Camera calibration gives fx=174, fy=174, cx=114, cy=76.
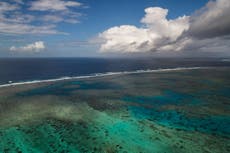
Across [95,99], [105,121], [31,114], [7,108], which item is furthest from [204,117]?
[7,108]

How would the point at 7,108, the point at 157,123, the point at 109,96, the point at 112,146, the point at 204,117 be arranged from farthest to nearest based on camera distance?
1. the point at 109,96
2. the point at 7,108
3. the point at 204,117
4. the point at 157,123
5. the point at 112,146

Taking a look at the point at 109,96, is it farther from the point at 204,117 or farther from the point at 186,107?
the point at 204,117

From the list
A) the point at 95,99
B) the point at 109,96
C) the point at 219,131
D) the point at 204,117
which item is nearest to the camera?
the point at 219,131

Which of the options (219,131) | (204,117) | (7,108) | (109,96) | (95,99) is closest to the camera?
(219,131)

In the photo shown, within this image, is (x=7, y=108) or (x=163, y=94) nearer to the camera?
(x=7, y=108)

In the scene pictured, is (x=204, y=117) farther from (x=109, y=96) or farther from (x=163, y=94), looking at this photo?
(x=109, y=96)

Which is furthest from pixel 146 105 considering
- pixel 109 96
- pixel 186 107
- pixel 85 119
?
pixel 85 119

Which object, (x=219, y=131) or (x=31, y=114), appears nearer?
(x=219, y=131)

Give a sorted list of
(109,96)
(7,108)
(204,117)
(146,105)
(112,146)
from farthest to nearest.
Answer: (109,96)
(146,105)
(7,108)
(204,117)
(112,146)

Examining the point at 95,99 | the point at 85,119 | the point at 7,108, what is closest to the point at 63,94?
the point at 95,99
